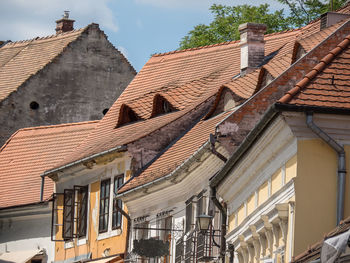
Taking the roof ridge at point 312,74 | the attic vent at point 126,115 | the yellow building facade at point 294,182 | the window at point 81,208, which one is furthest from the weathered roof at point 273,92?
the window at point 81,208

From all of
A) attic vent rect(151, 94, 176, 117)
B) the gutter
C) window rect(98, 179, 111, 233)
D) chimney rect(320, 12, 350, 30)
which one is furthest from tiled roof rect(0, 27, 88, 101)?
chimney rect(320, 12, 350, 30)

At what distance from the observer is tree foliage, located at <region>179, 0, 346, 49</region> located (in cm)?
4684

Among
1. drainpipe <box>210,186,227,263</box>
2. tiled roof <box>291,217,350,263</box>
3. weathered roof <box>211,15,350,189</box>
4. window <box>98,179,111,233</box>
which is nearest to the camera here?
tiled roof <box>291,217,350,263</box>

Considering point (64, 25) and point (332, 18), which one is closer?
point (332, 18)

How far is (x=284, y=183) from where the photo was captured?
19078 mm

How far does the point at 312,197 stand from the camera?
18.3 meters

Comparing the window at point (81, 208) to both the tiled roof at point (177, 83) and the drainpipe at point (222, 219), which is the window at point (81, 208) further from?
the drainpipe at point (222, 219)

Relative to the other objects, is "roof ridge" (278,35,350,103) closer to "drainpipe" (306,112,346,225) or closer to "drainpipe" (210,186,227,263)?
"drainpipe" (306,112,346,225)

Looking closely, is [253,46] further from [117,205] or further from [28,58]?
[28,58]

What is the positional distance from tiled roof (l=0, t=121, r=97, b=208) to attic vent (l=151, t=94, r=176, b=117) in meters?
5.52

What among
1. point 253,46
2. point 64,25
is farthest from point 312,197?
point 64,25

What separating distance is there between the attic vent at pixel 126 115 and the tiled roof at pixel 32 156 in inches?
156

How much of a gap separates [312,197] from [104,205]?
56.8ft

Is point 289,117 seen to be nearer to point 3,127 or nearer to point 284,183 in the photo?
point 284,183
